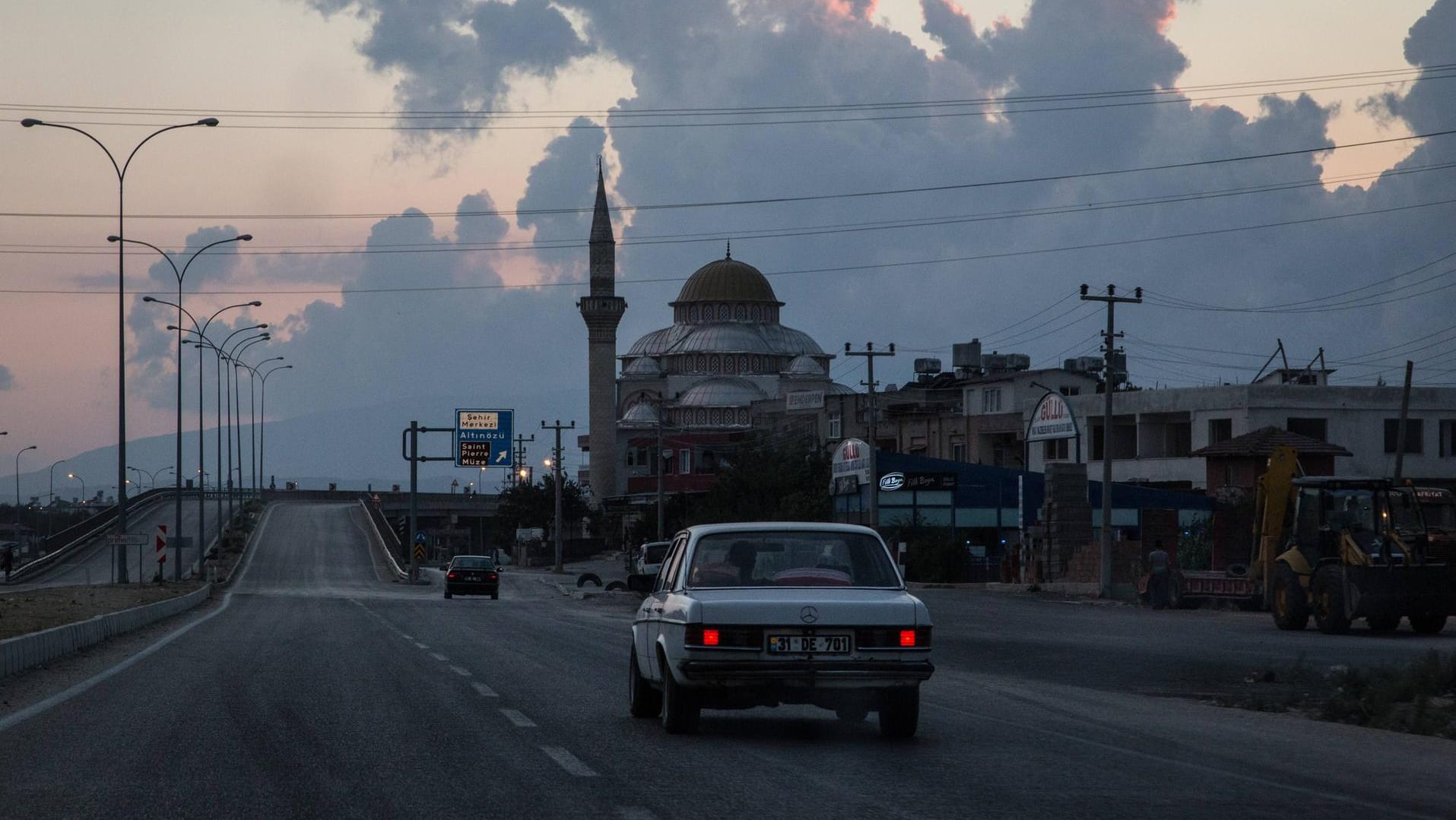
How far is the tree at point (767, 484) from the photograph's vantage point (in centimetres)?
8838

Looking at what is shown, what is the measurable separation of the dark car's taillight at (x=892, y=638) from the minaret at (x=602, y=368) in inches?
4918

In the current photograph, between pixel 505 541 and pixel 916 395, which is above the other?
pixel 916 395

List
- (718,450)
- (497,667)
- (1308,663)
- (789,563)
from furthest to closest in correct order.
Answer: (718,450)
(1308,663)
(497,667)
(789,563)

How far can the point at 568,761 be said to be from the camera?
1034cm

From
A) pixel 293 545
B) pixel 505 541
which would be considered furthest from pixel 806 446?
pixel 505 541

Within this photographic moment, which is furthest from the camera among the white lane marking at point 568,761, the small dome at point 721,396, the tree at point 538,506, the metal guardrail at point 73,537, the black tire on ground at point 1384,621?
the small dome at point 721,396

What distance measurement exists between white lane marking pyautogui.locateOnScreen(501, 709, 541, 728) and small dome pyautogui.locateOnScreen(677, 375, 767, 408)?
12645cm

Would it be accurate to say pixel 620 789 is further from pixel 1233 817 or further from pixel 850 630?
pixel 1233 817

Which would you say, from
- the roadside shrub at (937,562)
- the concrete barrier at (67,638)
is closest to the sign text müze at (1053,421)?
the roadside shrub at (937,562)

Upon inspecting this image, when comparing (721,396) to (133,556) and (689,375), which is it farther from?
(133,556)

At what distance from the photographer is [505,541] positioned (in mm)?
141750

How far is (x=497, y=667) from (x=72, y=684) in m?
4.50

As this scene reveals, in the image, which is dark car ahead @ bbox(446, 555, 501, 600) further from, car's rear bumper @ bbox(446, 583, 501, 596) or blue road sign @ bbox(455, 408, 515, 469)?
blue road sign @ bbox(455, 408, 515, 469)

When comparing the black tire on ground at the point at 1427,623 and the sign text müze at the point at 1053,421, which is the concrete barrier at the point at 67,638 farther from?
the sign text müze at the point at 1053,421
